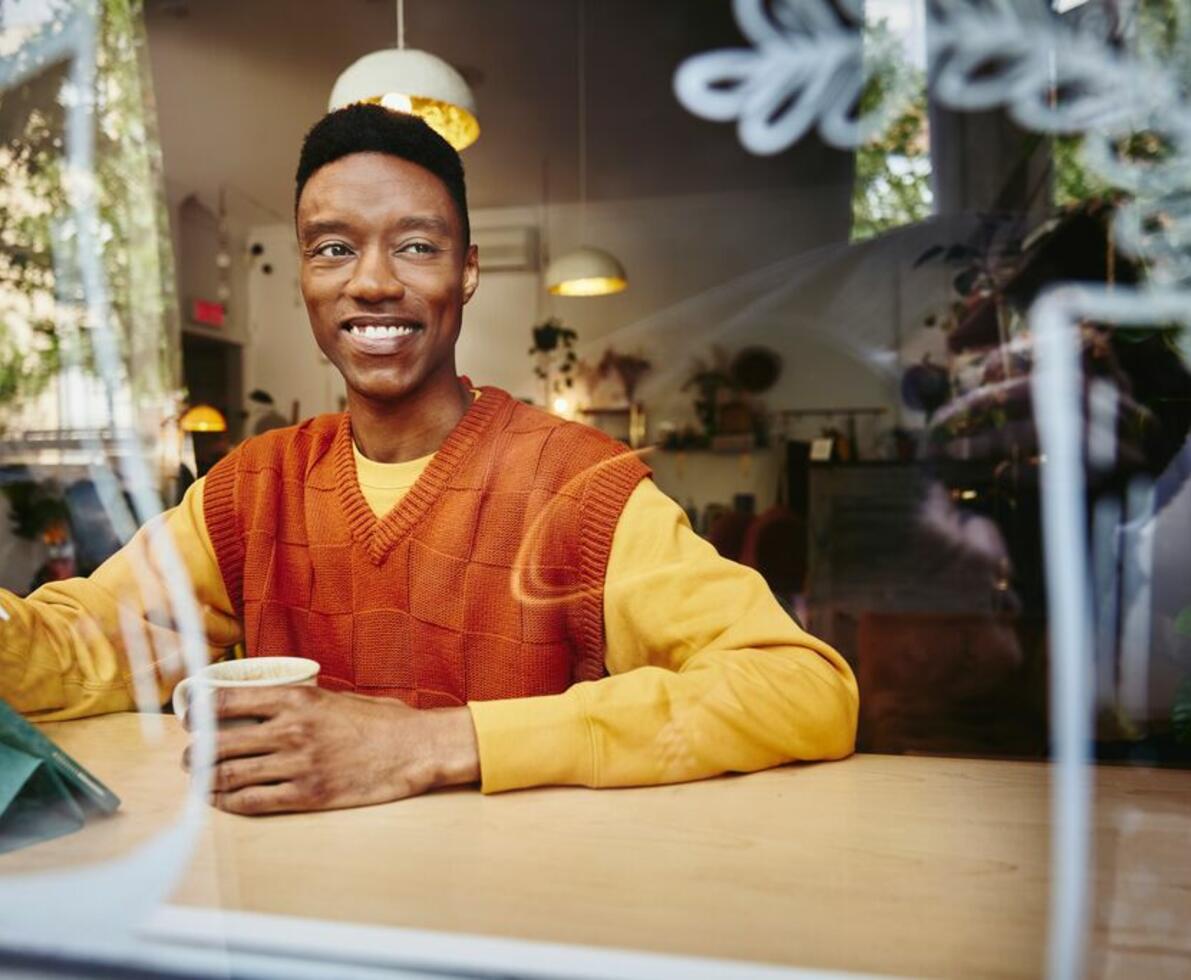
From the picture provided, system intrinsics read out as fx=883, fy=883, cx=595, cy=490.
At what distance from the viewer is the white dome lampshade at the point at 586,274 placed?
2.14 meters

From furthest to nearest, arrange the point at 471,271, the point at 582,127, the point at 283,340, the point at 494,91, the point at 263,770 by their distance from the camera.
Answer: the point at 582,127, the point at 494,91, the point at 283,340, the point at 471,271, the point at 263,770

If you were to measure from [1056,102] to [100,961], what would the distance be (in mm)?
2214

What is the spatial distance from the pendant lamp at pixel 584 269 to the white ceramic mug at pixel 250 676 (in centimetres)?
120

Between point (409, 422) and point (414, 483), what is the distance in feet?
0.30

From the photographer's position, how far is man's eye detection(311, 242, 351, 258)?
3.93 feet

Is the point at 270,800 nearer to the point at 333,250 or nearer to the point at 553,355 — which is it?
the point at 333,250

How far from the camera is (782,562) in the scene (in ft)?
5.46

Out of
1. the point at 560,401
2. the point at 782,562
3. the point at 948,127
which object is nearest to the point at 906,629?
the point at 782,562

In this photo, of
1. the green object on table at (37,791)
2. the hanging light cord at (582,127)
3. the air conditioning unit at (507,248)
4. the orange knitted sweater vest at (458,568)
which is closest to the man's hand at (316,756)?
the green object on table at (37,791)

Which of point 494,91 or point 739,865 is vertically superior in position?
point 494,91

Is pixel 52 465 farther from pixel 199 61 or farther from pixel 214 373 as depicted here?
pixel 199 61

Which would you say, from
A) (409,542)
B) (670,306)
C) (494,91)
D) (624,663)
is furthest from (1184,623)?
(494,91)

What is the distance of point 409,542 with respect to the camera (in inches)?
48.5

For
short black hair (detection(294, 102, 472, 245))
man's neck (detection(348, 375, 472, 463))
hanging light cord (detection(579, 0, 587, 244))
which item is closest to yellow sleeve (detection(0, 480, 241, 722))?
man's neck (detection(348, 375, 472, 463))
